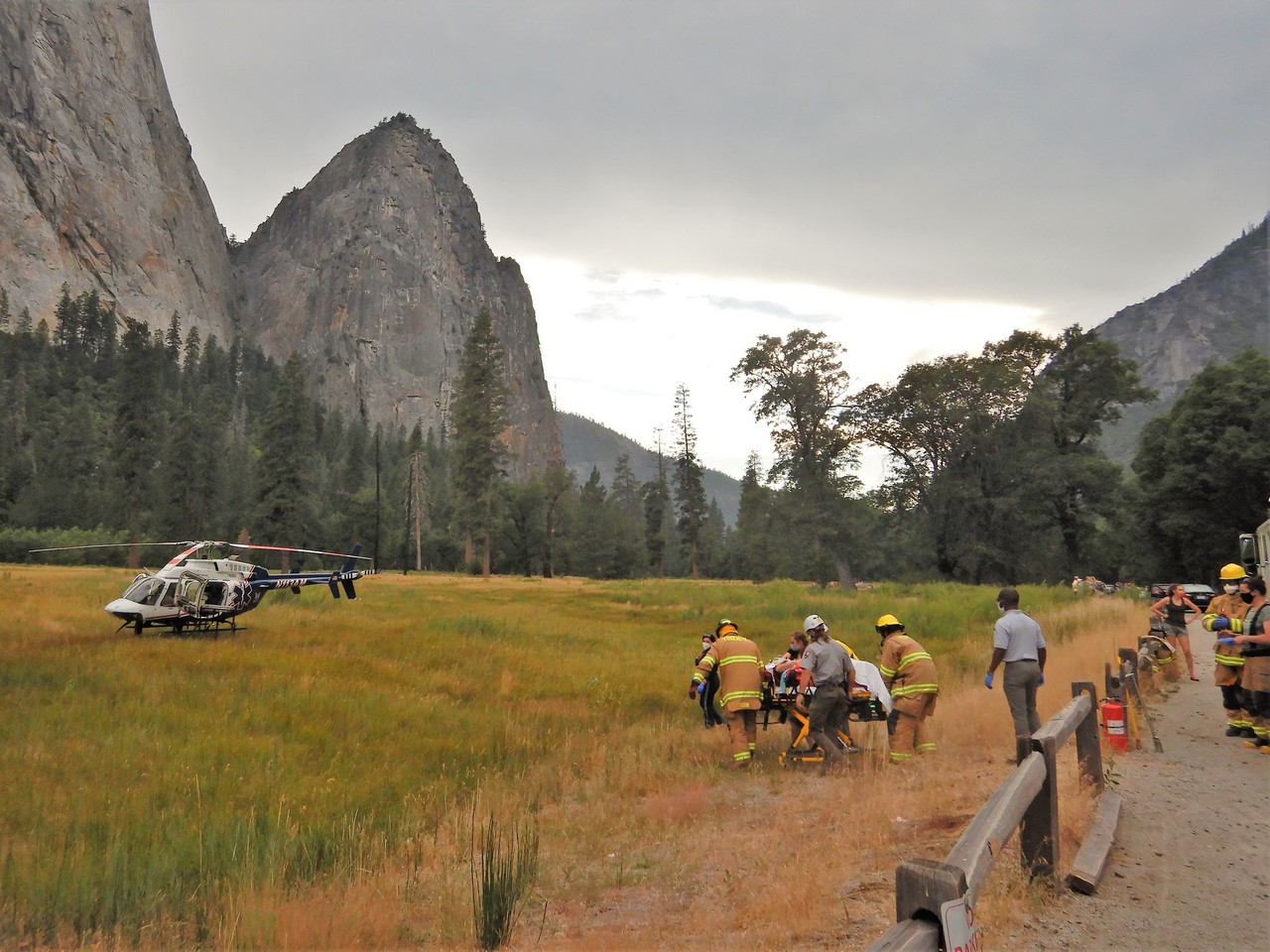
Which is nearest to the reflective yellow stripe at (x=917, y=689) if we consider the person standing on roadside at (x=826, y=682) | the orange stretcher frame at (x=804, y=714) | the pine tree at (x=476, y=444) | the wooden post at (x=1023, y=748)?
the person standing on roadside at (x=826, y=682)

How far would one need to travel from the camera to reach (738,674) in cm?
1184

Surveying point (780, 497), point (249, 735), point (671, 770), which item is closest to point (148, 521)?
A: point (780, 497)

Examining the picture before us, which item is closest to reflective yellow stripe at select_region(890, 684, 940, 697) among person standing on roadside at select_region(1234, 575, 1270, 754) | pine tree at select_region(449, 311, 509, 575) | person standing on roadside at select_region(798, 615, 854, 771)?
person standing on roadside at select_region(798, 615, 854, 771)

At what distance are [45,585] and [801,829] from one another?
3353cm

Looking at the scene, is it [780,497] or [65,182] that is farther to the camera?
[65,182]

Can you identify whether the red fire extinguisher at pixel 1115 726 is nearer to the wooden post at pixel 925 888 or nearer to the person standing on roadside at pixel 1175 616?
the wooden post at pixel 925 888

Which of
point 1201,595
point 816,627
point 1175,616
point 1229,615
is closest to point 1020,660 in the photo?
point 816,627

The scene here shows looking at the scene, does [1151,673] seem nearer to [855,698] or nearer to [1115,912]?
[855,698]

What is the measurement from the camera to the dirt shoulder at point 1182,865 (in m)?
5.24

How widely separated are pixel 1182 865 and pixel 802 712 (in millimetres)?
5889

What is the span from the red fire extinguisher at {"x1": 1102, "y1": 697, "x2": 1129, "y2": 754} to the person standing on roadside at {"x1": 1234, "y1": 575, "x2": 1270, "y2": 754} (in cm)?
158

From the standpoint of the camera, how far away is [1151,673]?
15.7 metres

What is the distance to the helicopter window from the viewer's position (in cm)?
2067

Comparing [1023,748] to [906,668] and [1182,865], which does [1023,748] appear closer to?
[1182,865]
